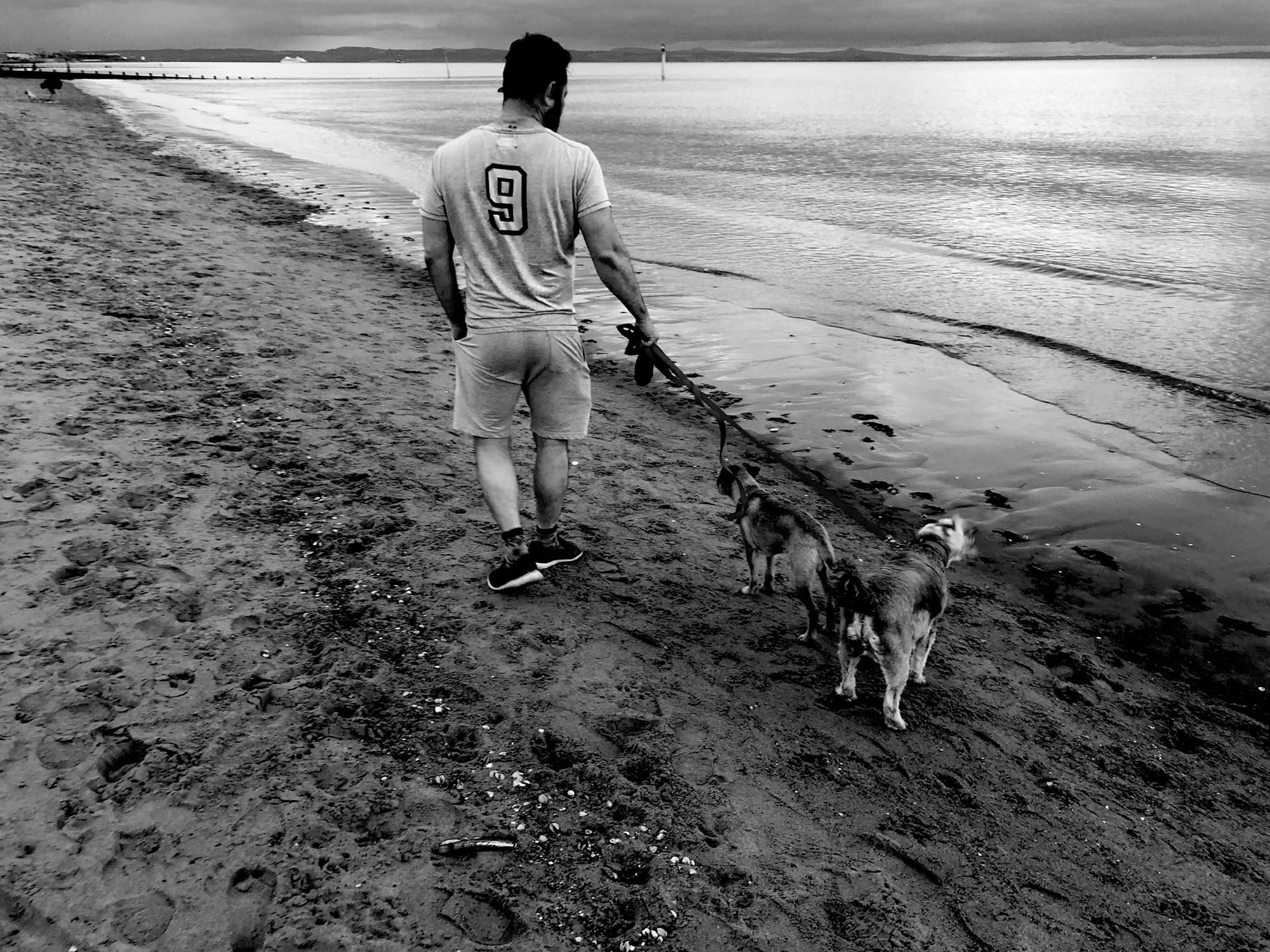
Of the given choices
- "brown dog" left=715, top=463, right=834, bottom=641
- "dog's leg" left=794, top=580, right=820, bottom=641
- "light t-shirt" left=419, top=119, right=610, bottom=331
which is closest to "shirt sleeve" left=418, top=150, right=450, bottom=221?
"light t-shirt" left=419, top=119, right=610, bottom=331

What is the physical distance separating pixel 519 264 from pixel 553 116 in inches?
28.3

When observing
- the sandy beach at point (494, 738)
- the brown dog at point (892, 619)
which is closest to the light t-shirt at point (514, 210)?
the sandy beach at point (494, 738)

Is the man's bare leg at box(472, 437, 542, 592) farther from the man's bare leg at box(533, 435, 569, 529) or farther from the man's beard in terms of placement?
the man's beard

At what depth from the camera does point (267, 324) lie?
8453mm

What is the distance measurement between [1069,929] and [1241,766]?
1.73 meters

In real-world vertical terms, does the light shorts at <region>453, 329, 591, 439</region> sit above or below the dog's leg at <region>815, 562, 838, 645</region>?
above

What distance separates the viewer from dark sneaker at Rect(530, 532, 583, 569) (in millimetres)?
4668

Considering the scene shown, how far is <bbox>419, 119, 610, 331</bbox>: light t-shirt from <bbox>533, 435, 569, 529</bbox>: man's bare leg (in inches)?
28.2

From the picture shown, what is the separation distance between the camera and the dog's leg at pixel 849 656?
3.69m

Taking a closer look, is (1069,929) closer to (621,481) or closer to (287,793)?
(287,793)

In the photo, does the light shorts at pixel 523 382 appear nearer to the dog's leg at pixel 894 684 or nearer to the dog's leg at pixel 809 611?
the dog's leg at pixel 809 611

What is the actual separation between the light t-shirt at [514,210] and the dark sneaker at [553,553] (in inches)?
56.4

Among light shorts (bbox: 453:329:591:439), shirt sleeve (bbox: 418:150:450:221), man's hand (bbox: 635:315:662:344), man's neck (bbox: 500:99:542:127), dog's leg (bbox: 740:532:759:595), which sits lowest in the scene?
dog's leg (bbox: 740:532:759:595)

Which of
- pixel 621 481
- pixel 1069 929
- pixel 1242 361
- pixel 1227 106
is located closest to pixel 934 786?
pixel 1069 929
